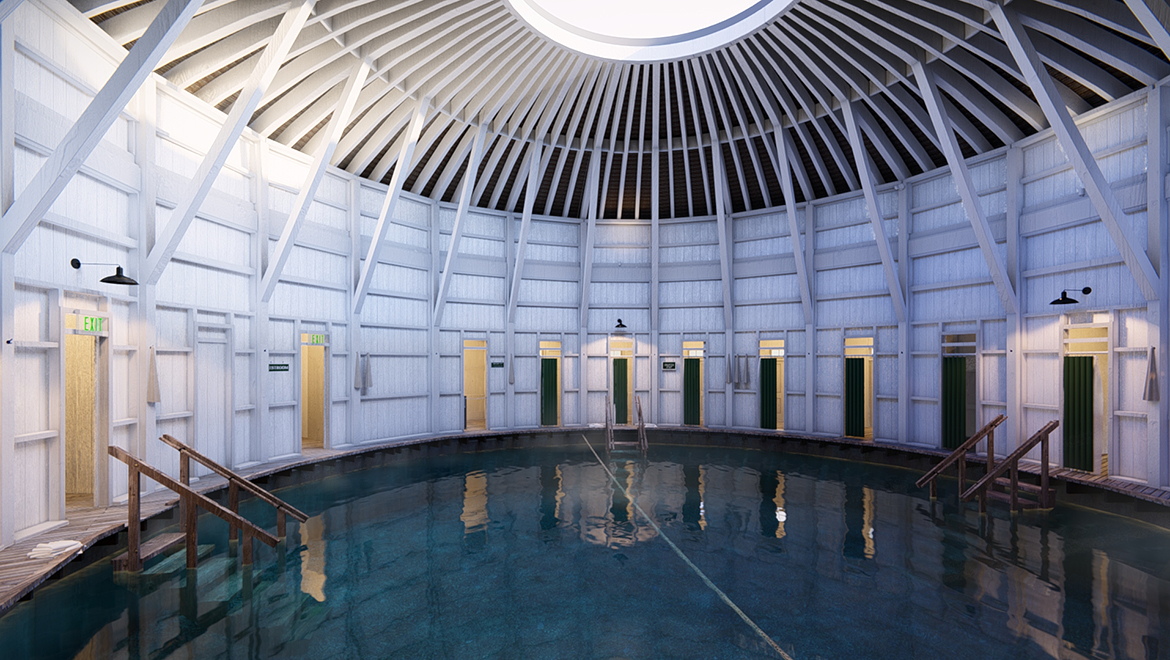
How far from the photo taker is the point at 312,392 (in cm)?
1670

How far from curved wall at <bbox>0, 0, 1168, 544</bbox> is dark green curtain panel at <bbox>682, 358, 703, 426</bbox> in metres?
0.27

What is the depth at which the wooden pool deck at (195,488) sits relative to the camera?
241 inches

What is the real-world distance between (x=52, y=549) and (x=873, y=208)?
15551 mm

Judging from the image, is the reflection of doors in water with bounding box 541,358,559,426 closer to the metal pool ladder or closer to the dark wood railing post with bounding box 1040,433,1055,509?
the metal pool ladder

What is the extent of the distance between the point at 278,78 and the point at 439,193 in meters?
5.79

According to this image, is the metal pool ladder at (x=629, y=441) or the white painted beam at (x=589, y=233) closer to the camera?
the metal pool ladder at (x=629, y=441)

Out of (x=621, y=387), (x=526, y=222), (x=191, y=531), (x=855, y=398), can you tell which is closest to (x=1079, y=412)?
(x=855, y=398)

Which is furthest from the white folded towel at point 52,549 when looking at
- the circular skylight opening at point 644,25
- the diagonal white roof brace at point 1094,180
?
the diagonal white roof brace at point 1094,180

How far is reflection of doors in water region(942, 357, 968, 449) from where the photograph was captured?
45.1 ft

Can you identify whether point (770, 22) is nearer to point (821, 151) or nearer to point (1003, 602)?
point (821, 151)

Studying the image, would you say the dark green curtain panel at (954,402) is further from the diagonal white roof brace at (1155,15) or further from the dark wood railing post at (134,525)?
the dark wood railing post at (134,525)

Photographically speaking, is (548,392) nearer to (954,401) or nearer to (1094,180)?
(954,401)

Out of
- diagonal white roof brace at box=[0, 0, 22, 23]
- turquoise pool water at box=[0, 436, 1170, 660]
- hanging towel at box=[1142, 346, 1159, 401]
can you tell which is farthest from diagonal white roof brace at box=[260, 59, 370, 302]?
hanging towel at box=[1142, 346, 1159, 401]

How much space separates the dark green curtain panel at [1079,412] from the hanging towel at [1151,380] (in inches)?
49.3
